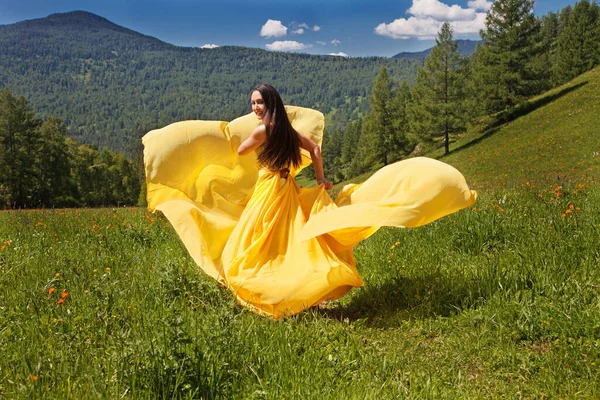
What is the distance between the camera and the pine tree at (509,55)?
40031 mm

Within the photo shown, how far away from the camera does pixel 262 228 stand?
4918mm

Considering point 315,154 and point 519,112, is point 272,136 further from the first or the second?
point 519,112

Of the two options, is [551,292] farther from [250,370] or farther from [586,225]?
[250,370]

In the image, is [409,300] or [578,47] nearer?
[409,300]

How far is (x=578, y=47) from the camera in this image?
61.0 m

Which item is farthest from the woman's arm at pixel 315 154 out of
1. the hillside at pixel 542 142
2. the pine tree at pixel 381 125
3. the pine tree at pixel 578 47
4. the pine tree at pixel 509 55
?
the pine tree at pixel 578 47

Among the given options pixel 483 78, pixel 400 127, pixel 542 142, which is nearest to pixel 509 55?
pixel 483 78

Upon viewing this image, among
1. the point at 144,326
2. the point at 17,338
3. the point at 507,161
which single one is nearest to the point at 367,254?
the point at 144,326

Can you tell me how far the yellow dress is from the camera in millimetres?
4379

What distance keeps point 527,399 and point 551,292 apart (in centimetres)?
153

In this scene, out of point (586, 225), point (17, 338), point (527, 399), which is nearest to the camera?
point (527, 399)

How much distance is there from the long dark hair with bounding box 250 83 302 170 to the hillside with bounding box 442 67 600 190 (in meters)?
18.9

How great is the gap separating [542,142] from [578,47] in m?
41.1

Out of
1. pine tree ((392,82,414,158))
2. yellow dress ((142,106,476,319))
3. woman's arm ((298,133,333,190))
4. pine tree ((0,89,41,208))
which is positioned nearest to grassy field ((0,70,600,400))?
yellow dress ((142,106,476,319))
